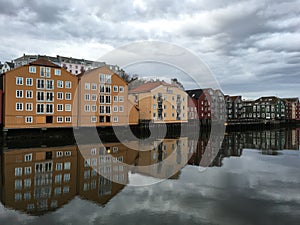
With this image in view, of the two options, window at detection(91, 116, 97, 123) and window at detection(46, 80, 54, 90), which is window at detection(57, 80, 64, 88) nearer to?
window at detection(46, 80, 54, 90)

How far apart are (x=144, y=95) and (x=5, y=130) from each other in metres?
27.5

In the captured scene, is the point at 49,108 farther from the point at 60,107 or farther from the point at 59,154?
the point at 59,154

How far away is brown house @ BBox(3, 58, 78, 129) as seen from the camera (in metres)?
34.7

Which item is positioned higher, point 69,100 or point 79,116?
point 69,100

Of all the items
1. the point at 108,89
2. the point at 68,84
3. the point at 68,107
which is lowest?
the point at 68,107

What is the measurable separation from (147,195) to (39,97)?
30627 millimetres

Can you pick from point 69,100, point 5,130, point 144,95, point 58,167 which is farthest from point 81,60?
point 58,167

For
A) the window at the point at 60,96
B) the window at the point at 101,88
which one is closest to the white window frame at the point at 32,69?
the window at the point at 60,96

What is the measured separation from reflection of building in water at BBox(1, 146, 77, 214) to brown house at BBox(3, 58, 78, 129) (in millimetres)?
14550

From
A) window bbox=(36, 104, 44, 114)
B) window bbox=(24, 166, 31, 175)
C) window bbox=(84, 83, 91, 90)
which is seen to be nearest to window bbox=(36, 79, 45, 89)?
window bbox=(36, 104, 44, 114)

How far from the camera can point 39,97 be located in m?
37.2

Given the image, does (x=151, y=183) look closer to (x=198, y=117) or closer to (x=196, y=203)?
(x=196, y=203)

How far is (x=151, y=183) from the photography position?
13977mm

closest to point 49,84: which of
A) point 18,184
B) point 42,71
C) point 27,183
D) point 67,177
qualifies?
point 42,71
